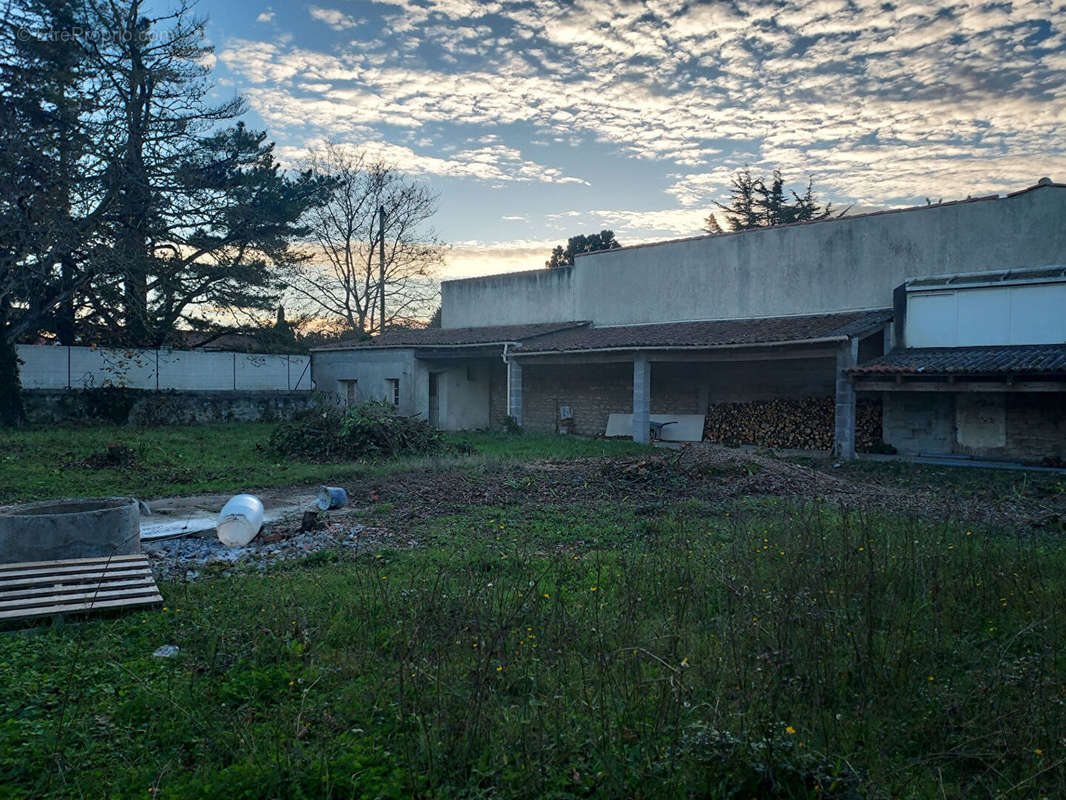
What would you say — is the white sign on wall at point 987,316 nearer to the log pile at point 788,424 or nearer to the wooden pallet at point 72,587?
the log pile at point 788,424

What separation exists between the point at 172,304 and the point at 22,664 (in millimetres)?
22264

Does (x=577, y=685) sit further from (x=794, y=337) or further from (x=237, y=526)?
(x=794, y=337)

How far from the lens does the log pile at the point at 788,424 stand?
17750mm

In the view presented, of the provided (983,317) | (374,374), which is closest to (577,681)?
(983,317)

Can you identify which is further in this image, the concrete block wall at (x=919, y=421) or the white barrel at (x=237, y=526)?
the concrete block wall at (x=919, y=421)

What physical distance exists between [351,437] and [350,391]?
38.1 ft

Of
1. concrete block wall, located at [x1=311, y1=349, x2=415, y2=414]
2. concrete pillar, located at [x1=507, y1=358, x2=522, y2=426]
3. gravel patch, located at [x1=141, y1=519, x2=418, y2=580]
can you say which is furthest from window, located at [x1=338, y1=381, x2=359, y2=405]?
gravel patch, located at [x1=141, y1=519, x2=418, y2=580]

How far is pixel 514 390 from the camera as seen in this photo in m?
23.0

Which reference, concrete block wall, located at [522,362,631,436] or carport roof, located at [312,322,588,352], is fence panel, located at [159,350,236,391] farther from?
concrete block wall, located at [522,362,631,436]

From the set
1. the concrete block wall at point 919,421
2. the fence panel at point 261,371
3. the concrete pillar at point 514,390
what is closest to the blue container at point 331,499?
the concrete pillar at point 514,390

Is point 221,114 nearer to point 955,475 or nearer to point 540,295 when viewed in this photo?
point 540,295

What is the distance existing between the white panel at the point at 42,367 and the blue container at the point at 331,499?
1592cm

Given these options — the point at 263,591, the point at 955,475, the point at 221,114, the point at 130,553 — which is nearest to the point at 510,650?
the point at 263,591

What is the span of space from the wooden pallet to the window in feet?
67.7
